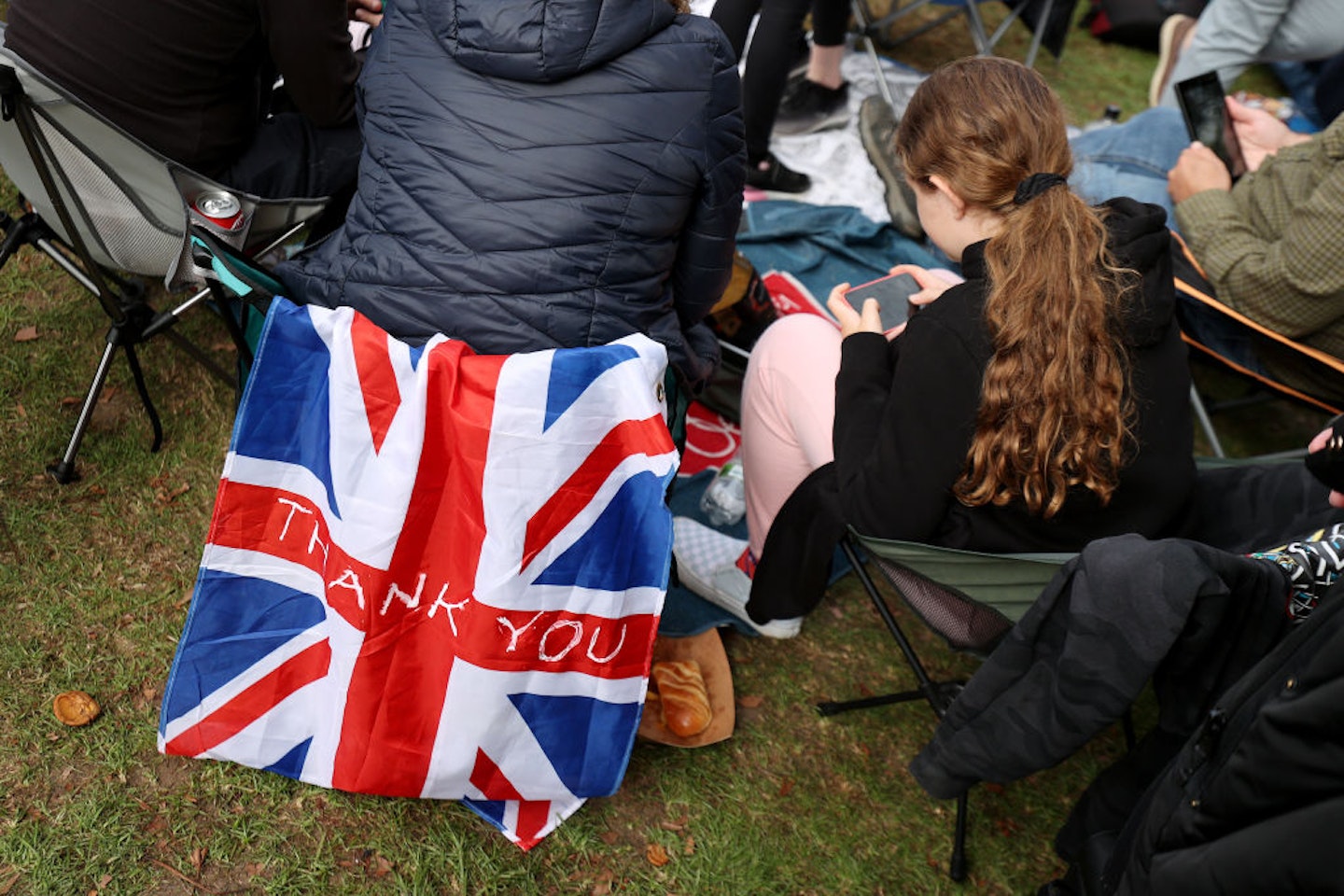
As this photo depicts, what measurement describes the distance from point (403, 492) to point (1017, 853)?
4.91 feet

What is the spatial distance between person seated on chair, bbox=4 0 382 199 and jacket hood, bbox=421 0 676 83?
56 centimetres

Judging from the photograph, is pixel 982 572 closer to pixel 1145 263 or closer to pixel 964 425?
pixel 964 425

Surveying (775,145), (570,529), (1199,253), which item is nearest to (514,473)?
(570,529)

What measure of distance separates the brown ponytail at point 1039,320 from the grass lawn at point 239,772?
786 millimetres

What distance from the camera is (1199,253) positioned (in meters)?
2.96

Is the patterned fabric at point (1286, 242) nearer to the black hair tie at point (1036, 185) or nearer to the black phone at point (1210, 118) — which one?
the black phone at point (1210, 118)

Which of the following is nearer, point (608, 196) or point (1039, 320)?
point (1039, 320)

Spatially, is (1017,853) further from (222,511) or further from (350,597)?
(222,511)

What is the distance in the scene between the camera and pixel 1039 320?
1703mm

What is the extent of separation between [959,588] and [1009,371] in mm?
412

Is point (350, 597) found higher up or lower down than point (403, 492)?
lower down

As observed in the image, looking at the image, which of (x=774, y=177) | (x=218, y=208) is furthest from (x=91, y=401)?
(x=774, y=177)

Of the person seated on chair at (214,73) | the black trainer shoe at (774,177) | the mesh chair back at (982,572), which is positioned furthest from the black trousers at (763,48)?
the mesh chair back at (982,572)

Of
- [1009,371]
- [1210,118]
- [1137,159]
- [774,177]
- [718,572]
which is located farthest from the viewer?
[774,177]
